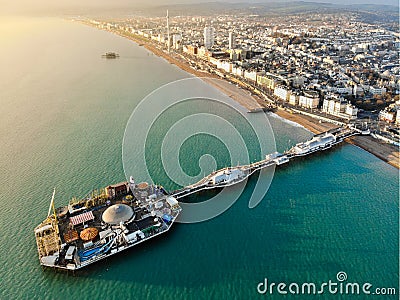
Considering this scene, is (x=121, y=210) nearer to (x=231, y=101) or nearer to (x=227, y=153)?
(x=227, y=153)

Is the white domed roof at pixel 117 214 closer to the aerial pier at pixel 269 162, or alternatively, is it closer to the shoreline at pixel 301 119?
the aerial pier at pixel 269 162

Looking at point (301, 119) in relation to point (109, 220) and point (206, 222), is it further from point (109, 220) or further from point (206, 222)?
point (109, 220)

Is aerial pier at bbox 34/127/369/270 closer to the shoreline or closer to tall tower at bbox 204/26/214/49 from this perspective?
the shoreline

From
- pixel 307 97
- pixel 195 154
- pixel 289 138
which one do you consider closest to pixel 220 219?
pixel 195 154

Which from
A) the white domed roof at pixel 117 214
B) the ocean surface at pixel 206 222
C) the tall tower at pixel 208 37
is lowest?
the ocean surface at pixel 206 222

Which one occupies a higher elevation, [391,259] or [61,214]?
[61,214]

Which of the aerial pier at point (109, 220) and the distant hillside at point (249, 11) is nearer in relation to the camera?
the aerial pier at point (109, 220)

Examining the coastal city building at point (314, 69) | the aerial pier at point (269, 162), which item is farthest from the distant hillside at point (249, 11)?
the aerial pier at point (269, 162)
